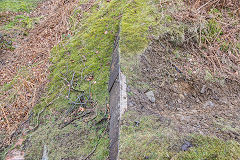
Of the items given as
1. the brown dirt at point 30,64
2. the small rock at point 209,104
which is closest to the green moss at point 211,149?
the small rock at point 209,104

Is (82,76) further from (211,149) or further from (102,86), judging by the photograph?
(211,149)

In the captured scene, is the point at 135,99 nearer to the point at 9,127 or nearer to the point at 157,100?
the point at 157,100

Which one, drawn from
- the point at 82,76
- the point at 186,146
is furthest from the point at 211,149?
the point at 82,76

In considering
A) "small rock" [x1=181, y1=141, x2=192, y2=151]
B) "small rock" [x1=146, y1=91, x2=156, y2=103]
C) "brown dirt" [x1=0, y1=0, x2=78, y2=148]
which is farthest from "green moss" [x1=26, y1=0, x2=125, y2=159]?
"small rock" [x1=181, y1=141, x2=192, y2=151]

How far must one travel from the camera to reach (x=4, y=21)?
226 inches

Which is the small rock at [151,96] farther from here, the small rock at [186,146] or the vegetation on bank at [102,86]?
the small rock at [186,146]

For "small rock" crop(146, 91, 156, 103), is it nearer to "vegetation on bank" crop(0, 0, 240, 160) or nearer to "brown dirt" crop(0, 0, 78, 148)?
"vegetation on bank" crop(0, 0, 240, 160)

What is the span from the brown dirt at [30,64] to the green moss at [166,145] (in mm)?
2274

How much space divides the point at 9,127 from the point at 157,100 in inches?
104

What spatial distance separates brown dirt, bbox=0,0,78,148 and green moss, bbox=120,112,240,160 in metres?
2.27

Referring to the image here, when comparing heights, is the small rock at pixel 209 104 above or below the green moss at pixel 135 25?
below

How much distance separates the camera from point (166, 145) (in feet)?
5.71

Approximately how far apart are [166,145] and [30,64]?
372cm

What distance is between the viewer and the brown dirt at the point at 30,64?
3242 mm
